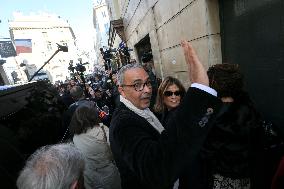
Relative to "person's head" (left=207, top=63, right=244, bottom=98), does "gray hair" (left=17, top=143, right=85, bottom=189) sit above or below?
below

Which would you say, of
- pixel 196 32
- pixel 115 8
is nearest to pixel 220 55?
pixel 196 32

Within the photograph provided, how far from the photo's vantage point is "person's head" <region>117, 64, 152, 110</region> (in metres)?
1.67

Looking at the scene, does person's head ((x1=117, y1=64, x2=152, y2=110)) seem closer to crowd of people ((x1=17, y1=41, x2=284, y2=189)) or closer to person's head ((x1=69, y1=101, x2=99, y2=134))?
crowd of people ((x1=17, y1=41, x2=284, y2=189))

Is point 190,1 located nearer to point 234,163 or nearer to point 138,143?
point 234,163

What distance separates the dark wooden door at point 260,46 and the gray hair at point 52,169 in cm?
203

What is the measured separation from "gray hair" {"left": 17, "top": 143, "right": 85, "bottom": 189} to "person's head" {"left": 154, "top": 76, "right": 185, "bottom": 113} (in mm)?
1800

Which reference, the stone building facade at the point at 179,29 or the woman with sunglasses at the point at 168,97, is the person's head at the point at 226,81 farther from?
the stone building facade at the point at 179,29

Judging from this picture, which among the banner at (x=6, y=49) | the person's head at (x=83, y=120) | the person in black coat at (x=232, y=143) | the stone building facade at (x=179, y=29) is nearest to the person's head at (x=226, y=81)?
the person in black coat at (x=232, y=143)

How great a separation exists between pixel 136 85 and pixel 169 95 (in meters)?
1.66

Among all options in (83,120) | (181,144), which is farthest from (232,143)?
(83,120)

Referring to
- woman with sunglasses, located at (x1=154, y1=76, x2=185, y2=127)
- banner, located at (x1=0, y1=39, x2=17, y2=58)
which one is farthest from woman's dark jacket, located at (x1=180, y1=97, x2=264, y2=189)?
banner, located at (x1=0, y1=39, x2=17, y2=58)

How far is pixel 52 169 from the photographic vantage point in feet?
4.52

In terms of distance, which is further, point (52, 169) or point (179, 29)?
point (179, 29)

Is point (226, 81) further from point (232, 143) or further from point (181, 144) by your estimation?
point (181, 144)
